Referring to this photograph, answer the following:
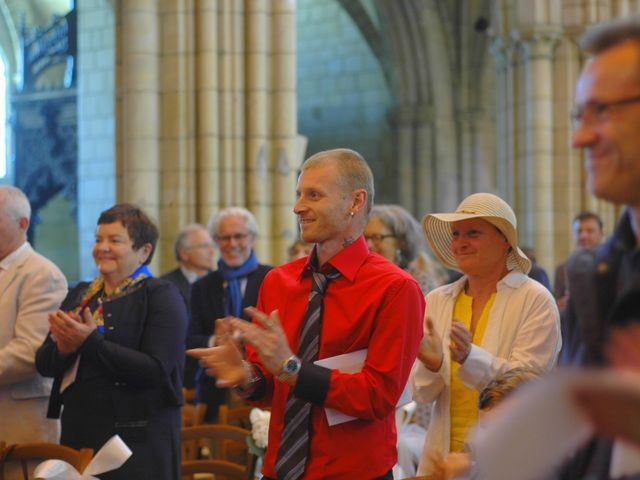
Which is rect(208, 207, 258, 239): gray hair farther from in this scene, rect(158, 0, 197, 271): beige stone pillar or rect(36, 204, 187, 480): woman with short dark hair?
rect(158, 0, 197, 271): beige stone pillar

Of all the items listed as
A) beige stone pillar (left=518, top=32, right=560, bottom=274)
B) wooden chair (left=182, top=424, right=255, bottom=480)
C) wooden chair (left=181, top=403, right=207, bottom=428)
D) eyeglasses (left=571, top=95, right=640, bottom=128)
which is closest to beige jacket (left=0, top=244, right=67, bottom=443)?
wooden chair (left=182, top=424, right=255, bottom=480)

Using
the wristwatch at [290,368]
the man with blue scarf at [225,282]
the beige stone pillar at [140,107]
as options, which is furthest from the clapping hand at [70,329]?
the beige stone pillar at [140,107]

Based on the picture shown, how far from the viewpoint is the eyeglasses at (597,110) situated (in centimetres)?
163

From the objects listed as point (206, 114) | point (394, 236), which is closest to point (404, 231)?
point (394, 236)

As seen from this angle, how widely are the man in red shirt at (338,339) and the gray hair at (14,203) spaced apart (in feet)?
5.53

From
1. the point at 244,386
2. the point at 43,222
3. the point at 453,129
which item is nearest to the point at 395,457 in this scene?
the point at 244,386

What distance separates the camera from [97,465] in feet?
10.6

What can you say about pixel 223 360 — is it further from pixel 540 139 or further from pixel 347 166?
pixel 540 139

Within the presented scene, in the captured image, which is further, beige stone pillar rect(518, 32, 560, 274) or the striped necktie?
beige stone pillar rect(518, 32, 560, 274)

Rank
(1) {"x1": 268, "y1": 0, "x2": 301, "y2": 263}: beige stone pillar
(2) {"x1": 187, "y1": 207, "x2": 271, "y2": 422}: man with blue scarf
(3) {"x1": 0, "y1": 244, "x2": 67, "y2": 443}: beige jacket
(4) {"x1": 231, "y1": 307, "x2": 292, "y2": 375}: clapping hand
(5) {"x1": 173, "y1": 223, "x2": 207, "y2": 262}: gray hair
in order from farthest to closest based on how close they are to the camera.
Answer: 1. (1) {"x1": 268, "y1": 0, "x2": 301, "y2": 263}: beige stone pillar
2. (5) {"x1": 173, "y1": 223, "x2": 207, "y2": 262}: gray hair
3. (2) {"x1": 187, "y1": 207, "x2": 271, "y2": 422}: man with blue scarf
4. (3) {"x1": 0, "y1": 244, "x2": 67, "y2": 443}: beige jacket
5. (4) {"x1": 231, "y1": 307, "x2": 292, "y2": 375}: clapping hand

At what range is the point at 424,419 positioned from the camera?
5086 mm

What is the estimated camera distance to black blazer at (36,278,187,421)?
3.86m

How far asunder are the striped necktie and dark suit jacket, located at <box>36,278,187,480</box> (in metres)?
1.09

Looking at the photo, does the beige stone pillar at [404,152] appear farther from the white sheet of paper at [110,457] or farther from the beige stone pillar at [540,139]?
the white sheet of paper at [110,457]
